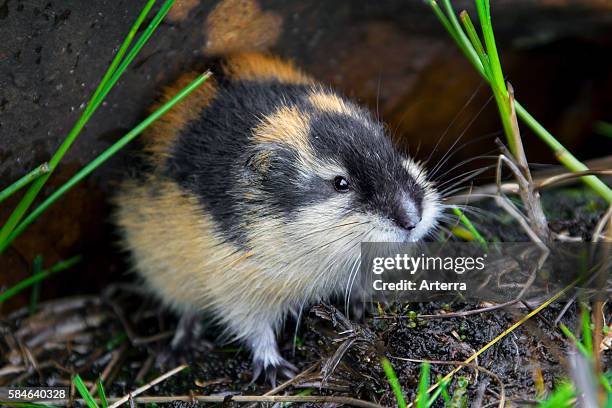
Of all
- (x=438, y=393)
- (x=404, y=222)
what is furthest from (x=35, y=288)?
(x=438, y=393)

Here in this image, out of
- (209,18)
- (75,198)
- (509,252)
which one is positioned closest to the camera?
(509,252)

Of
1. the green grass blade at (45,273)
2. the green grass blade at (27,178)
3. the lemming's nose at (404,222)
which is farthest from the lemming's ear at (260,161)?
the green grass blade at (45,273)

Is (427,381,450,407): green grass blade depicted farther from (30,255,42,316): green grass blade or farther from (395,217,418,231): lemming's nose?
(30,255,42,316): green grass blade

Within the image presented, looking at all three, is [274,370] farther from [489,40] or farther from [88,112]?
[489,40]

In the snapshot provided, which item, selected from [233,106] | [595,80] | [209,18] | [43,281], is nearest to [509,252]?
[233,106]

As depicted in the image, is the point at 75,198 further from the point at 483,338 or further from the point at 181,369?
the point at 483,338

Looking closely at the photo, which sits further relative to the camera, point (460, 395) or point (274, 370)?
point (274, 370)

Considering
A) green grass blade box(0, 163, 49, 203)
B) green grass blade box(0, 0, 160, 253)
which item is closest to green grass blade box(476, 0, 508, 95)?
green grass blade box(0, 0, 160, 253)
